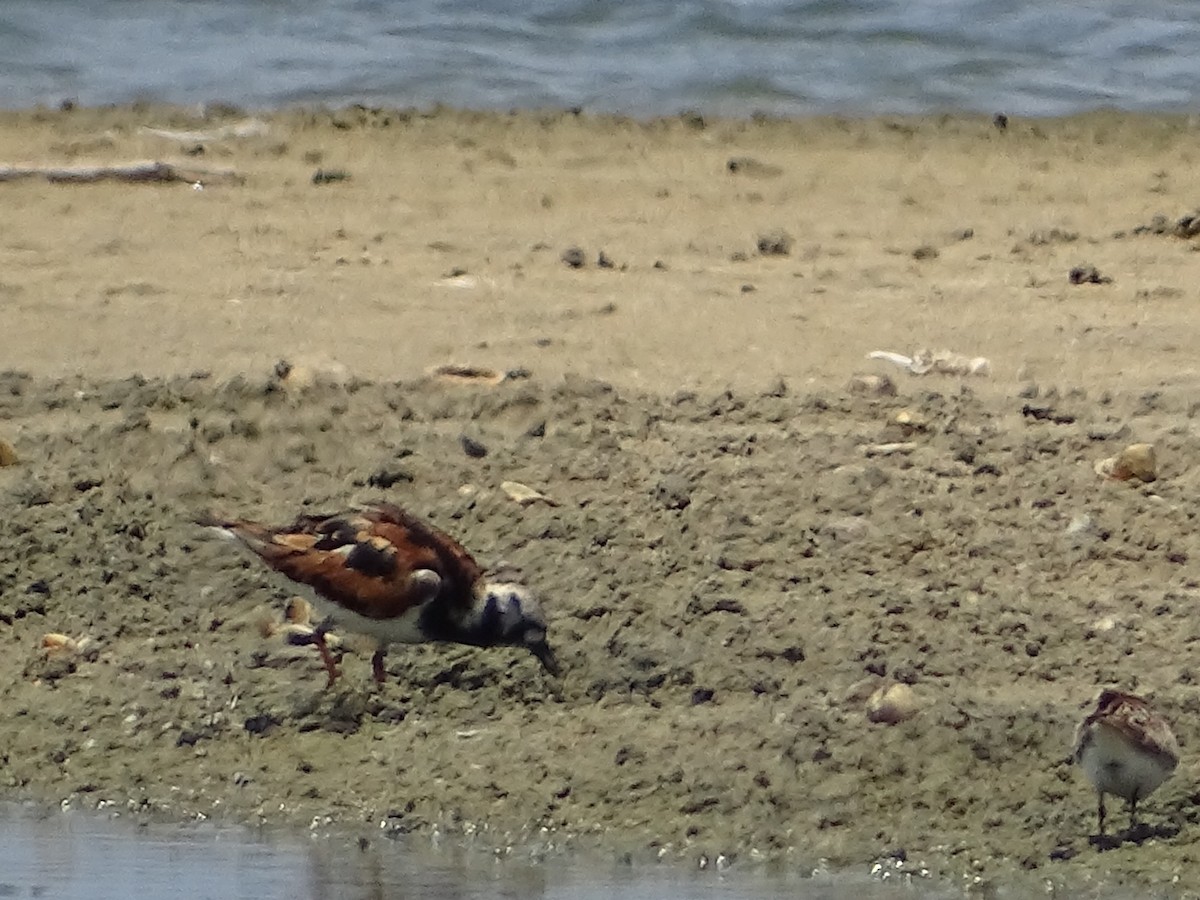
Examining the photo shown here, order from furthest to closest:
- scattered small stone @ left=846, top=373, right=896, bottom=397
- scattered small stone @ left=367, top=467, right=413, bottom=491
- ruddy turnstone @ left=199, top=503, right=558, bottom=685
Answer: scattered small stone @ left=846, top=373, right=896, bottom=397, scattered small stone @ left=367, top=467, right=413, bottom=491, ruddy turnstone @ left=199, top=503, right=558, bottom=685

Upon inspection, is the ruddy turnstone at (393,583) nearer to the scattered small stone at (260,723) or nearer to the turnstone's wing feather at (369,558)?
the turnstone's wing feather at (369,558)

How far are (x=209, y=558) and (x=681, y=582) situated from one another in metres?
1.28

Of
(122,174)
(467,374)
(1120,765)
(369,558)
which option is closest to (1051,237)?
(467,374)

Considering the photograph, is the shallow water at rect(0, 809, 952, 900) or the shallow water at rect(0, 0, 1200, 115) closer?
the shallow water at rect(0, 809, 952, 900)

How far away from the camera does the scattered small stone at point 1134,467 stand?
6.80 m

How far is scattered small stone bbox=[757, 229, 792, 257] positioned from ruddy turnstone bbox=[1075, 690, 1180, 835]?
4.64 meters

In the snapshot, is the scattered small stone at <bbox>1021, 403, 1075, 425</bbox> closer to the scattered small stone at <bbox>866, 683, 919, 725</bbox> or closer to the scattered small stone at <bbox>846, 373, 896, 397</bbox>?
the scattered small stone at <bbox>846, 373, 896, 397</bbox>

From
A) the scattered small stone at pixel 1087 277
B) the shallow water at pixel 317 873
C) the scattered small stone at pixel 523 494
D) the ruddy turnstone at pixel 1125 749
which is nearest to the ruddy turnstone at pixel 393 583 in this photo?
the scattered small stone at pixel 523 494

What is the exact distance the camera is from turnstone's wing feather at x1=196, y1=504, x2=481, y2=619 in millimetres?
5965

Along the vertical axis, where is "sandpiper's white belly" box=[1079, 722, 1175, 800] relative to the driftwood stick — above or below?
below

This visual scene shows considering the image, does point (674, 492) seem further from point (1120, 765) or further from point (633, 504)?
point (1120, 765)

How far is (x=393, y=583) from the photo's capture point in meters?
5.98

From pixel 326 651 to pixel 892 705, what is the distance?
1399 millimetres

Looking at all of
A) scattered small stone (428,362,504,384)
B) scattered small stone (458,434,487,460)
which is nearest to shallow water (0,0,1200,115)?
scattered small stone (428,362,504,384)
